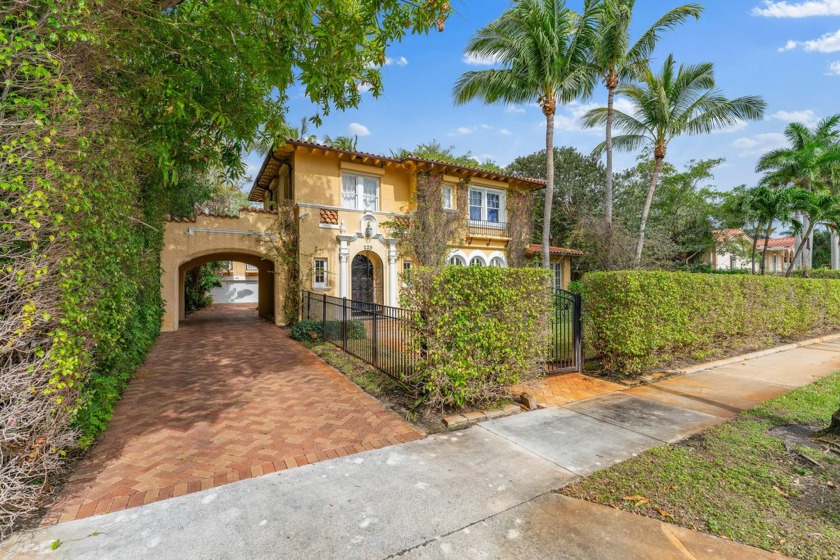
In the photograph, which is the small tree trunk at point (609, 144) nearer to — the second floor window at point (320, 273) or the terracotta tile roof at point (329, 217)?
Answer: the terracotta tile roof at point (329, 217)

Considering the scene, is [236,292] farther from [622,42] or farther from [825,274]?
[825,274]

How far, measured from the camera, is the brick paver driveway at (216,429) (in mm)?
3309

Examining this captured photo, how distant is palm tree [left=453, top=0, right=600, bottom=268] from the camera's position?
43.9 feet

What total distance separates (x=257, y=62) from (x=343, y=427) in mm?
4836

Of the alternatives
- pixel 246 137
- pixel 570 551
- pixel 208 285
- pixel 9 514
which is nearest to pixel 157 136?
pixel 246 137

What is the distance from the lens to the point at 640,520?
2787 mm

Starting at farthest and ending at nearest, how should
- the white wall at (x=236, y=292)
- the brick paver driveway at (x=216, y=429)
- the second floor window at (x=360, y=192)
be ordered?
the white wall at (x=236, y=292) < the second floor window at (x=360, y=192) < the brick paver driveway at (x=216, y=429)

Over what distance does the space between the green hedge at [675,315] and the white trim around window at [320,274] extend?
32.0 ft

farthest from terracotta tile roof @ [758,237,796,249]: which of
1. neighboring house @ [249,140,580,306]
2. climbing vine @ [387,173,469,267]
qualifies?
climbing vine @ [387,173,469,267]

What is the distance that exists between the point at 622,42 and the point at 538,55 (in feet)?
13.3

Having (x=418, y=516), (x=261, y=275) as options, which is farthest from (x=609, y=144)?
(x=418, y=516)

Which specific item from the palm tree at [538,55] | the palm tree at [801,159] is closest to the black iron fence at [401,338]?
the palm tree at [538,55]

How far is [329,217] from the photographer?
46.2 ft

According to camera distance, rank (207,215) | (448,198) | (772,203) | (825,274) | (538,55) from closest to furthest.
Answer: (207,215) < (538,55) < (772,203) < (448,198) < (825,274)
